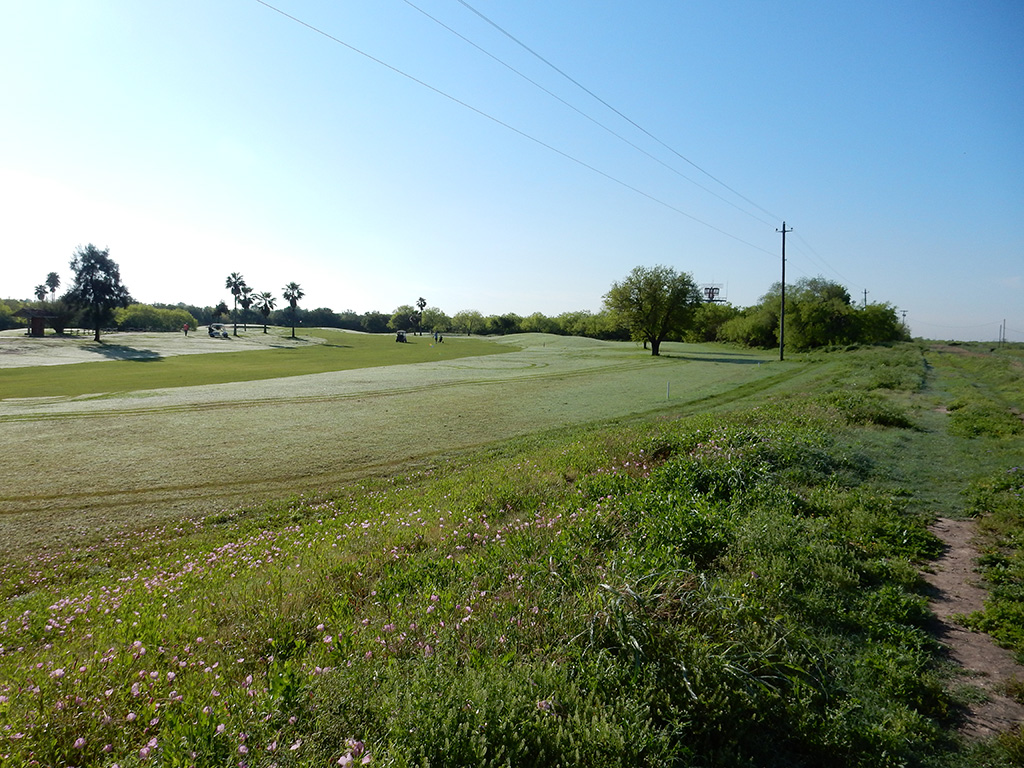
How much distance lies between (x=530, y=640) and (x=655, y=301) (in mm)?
78304

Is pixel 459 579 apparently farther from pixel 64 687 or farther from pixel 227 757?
pixel 64 687

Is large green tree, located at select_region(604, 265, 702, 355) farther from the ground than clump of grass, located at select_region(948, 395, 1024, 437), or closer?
farther from the ground

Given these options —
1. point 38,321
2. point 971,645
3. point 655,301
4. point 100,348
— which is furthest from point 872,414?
point 38,321

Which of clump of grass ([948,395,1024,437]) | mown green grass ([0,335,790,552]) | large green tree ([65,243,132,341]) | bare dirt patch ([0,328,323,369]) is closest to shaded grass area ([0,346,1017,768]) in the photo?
mown green grass ([0,335,790,552])

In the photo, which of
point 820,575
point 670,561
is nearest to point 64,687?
point 670,561

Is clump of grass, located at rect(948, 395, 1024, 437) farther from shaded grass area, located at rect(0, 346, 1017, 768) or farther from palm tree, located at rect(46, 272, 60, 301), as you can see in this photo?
palm tree, located at rect(46, 272, 60, 301)

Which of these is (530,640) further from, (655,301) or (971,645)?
(655,301)

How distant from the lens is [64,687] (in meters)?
4.61

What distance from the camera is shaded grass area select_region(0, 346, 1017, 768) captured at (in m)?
3.69

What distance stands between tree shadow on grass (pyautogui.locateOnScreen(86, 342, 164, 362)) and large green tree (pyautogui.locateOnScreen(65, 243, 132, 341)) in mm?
10367

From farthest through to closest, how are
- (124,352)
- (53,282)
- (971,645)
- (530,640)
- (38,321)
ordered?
(53,282) < (38,321) < (124,352) < (971,645) < (530,640)

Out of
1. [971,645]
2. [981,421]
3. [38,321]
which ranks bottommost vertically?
[971,645]

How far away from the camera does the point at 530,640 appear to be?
4715 mm

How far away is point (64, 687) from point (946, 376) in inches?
1968
